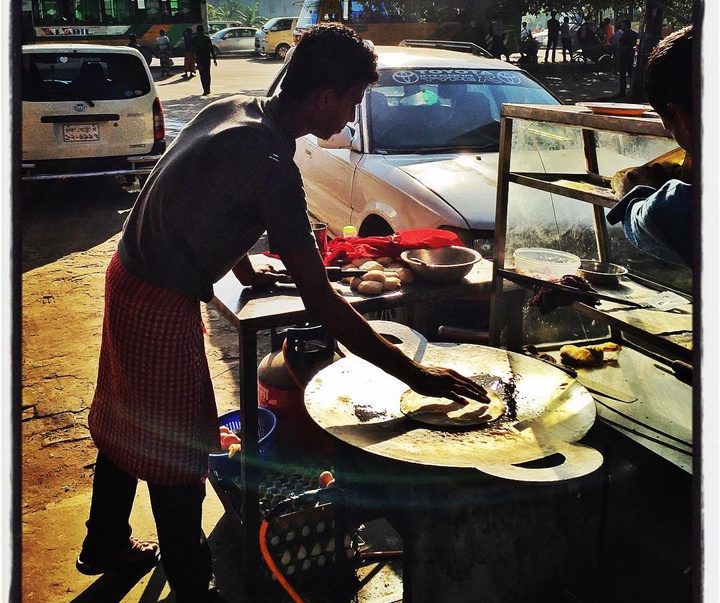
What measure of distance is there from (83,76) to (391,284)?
6778mm

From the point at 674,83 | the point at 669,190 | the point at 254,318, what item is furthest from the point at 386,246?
the point at 674,83

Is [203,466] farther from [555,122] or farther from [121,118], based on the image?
[121,118]

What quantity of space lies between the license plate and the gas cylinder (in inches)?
236

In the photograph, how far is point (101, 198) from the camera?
9.42 meters

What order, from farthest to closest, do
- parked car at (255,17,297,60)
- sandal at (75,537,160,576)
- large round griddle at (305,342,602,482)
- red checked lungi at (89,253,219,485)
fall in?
parked car at (255,17,297,60)
sandal at (75,537,160,576)
red checked lungi at (89,253,219,485)
large round griddle at (305,342,602,482)

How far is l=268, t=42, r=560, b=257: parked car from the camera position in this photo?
437cm

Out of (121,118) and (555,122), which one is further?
(121,118)

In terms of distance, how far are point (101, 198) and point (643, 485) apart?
848 cm

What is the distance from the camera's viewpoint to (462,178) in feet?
14.8

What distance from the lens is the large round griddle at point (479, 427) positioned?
2.01 meters

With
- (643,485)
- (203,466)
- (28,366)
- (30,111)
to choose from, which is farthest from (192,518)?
(30,111)

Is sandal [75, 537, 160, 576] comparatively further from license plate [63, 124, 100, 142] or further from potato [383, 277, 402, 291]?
license plate [63, 124, 100, 142]

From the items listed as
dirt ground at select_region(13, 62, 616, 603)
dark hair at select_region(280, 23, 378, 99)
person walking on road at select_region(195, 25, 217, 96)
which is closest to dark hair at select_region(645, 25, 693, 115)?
dark hair at select_region(280, 23, 378, 99)

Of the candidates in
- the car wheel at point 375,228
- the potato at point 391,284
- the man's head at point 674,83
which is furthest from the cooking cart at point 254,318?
the car wheel at point 375,228
